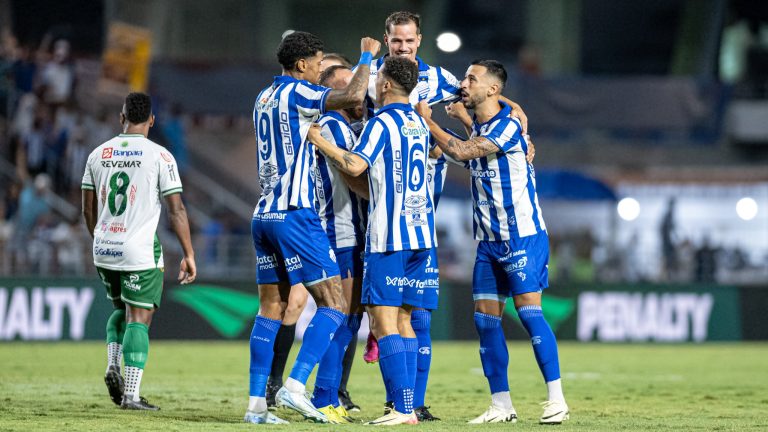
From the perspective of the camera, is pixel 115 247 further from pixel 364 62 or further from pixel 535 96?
pixel 535 96

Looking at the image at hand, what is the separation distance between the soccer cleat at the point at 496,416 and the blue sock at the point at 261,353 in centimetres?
151

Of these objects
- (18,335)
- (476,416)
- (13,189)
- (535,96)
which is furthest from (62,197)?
(476,416)

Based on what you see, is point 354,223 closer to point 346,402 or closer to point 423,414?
point 423,414

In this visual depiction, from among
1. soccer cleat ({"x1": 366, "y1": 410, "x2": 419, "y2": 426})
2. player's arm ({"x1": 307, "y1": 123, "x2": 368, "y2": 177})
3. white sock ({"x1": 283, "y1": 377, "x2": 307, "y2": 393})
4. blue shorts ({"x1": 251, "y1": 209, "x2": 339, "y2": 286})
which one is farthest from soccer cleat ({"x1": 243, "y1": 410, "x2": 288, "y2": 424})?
player's arm ({"x1": 307, "y1": 123, "x2": 368, "y2": 177})

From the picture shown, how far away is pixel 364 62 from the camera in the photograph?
827cm

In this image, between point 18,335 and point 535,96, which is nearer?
point 18,335

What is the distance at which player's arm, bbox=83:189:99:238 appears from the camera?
954cm

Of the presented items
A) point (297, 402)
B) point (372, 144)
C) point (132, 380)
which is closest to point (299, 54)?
point (372, 144)

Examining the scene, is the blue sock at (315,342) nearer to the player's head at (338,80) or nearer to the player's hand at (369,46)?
the player's head at (338,80)

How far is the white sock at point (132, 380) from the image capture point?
9222mm

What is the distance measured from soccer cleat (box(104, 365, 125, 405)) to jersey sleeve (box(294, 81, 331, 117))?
8.61 ft

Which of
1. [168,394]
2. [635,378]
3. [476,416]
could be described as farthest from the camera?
[635,378]

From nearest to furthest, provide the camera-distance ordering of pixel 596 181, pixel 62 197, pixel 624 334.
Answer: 1. pixel 624 334
2. pixel 62 197
3. pixel 596 181

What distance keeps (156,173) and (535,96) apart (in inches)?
702
